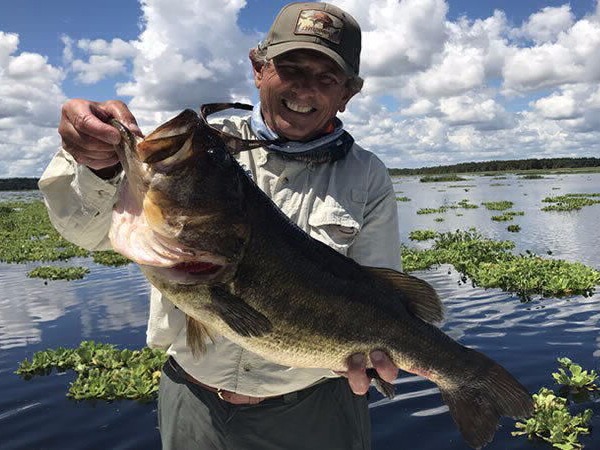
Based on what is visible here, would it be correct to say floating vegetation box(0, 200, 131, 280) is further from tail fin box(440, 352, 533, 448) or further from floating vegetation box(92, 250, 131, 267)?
tail fin box(440, 352, 533, 448)

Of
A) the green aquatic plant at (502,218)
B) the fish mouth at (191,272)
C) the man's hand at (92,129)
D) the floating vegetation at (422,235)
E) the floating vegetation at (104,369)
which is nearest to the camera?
the man's hand at (92,129)

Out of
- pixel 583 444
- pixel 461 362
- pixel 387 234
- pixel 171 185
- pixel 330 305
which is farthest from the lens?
pixel 583 444

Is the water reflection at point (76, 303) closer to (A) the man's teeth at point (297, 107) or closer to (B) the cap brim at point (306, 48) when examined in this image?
(A) the man's teeth at point (297, 107)

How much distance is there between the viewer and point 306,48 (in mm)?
3604

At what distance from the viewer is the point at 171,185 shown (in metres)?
2.61

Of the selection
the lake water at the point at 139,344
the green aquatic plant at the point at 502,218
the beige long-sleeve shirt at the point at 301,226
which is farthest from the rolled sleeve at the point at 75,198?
the green aquatic plant at the point at 502,218

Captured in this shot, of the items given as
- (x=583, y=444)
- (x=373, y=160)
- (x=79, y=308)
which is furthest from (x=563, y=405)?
(x=79, y=308)

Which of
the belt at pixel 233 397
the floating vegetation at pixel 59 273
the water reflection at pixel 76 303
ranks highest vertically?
the belt at pixel 233 397

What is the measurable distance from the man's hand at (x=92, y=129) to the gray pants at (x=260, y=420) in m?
1.87

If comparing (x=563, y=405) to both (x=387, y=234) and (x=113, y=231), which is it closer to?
(x=387, y=234)

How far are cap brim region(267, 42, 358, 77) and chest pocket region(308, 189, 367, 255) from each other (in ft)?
2.83

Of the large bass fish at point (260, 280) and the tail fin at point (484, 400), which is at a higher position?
the large bass fish at point (260, 280)

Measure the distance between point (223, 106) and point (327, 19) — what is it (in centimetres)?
133

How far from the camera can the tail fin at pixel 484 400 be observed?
3641 millimetres
